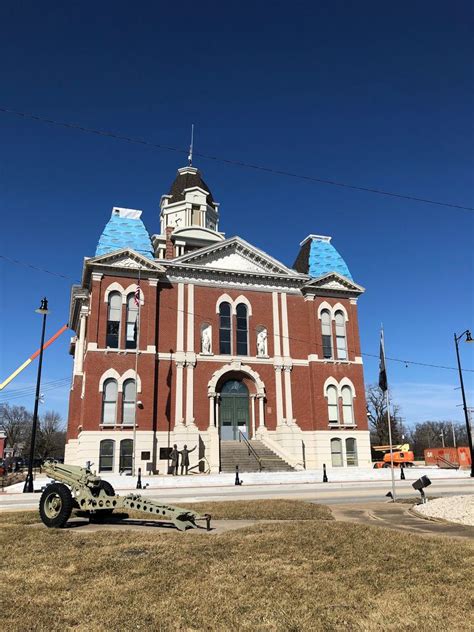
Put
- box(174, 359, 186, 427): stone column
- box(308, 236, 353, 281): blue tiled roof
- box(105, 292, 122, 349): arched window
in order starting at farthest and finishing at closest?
box(308, 236, 353, 281): blue tiled roof < box(105, 292, 122, 349): arched window < box(174, 359, 186, 427): stone column

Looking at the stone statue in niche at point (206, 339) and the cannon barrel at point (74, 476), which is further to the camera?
the stone statue in niche at point (206, 339)

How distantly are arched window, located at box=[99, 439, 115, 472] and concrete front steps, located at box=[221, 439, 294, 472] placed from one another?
718cm

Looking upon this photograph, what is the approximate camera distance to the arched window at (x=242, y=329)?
38906 millimetres

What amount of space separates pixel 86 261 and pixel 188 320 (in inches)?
325

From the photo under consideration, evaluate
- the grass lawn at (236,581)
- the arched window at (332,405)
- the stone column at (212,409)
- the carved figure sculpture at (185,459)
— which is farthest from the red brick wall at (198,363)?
the grass lawn at (236,581)

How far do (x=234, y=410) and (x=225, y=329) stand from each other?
6.09 m

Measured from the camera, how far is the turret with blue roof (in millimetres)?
42562

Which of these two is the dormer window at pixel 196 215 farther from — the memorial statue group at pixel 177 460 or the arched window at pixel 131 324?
the memorial statue group at pixel 177 460

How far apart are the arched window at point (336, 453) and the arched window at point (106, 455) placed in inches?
630

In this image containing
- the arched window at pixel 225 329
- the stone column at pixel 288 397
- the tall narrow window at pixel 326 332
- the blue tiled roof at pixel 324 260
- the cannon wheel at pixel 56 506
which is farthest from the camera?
the blue tiled roof at pixel 324 260

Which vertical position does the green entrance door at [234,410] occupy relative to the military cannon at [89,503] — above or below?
above

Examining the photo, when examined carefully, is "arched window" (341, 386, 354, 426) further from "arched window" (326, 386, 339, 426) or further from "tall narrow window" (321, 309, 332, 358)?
"tall narrow window" (321, 309, 332, 358)

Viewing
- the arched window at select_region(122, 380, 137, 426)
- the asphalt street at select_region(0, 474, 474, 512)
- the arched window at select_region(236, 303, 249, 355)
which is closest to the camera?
the asphalt street at select_region(0, 474, 474, 512)

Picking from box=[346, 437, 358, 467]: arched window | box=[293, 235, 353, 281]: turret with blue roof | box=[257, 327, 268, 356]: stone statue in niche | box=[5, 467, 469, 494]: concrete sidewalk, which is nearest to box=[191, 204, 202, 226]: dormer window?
box=[293, 235, 353, 281]: turret with blue roof
